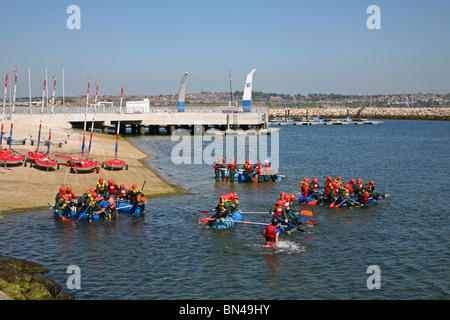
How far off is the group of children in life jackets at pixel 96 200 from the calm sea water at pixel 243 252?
1.06 metres

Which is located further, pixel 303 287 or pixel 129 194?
pixel 129 194

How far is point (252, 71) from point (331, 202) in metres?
81.5

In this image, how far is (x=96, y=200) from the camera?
3114 cm

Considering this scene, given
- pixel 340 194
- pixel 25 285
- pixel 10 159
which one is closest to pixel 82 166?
pixel 10 159

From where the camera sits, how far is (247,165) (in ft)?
154

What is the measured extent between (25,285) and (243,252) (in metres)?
11.1

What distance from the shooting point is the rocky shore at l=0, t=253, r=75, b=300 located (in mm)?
17453

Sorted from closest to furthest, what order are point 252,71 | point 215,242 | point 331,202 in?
1. point 215,242
2. point 331,202
3. point 252,71

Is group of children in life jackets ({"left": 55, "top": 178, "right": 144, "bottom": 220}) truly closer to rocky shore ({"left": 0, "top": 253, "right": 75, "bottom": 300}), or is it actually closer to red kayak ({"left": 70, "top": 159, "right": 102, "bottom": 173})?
red kayak ({"left": 70, "top": 159, "right": 102, "bottom": 173})

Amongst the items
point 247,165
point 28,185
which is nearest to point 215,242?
point 28,185

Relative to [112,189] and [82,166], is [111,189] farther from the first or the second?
[82,166]

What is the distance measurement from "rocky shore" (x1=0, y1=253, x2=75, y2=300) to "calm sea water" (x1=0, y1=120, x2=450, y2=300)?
38.3 inches
